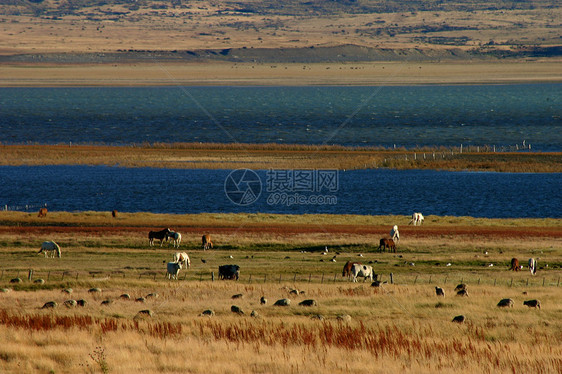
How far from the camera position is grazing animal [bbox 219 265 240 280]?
32875 millimetres

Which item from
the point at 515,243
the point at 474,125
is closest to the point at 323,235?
the point at 515,243

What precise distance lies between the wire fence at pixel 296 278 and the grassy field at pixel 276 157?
1918 inches

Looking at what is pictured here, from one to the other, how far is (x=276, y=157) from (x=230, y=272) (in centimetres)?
5736

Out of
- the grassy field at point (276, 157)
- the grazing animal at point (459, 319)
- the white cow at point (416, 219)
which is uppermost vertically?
the grassy field at point (276, 157)

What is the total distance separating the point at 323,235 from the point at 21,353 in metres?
30.4

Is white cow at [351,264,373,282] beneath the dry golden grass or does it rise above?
above

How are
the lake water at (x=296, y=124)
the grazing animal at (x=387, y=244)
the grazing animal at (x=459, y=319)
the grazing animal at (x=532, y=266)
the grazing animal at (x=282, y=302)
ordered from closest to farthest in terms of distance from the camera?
the grazing animal at (x=459, y=319) < the grazing animal at (x=282, y=302) < the grazing animal at (x=532, y=266) < the grazing animal at (x=387, y=244) < the lake water at (x=296, y=124)

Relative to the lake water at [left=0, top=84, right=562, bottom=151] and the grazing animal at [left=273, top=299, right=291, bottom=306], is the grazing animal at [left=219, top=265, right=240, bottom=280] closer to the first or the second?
the grazing animal at [left=273, top=299, right=291, bottom=306]

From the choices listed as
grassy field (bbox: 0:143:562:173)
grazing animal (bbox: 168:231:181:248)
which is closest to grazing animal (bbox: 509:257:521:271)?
grazing animal (bbox: 168:231:181:248)

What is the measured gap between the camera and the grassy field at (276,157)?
8569 centimetres

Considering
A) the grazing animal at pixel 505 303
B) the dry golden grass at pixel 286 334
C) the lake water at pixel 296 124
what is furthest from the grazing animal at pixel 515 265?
the lake water at pixel 296 124

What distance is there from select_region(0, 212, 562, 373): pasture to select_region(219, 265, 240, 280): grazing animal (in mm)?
834

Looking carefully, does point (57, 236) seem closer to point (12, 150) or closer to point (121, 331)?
point (121, 331)

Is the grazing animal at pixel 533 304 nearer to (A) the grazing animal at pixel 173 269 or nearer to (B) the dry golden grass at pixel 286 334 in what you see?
(B) the dry golden grass at pixel 286 334
